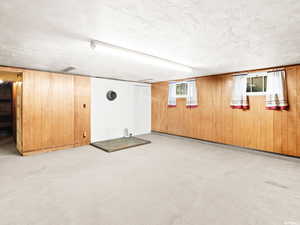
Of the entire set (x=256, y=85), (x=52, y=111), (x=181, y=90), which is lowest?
(x=52, y=111)

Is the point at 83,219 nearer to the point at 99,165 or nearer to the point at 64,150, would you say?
the point at 99,165

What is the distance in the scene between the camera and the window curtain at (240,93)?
14.0 feet

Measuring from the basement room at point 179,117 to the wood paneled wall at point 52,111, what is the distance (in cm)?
3

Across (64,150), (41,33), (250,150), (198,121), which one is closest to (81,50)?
(41,33)

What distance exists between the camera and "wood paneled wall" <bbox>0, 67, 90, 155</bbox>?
12.6 ft

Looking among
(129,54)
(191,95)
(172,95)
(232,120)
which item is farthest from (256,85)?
(129,54)

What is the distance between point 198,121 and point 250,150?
5.64 feet

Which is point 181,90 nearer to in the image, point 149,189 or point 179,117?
point 179,117

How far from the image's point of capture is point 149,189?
2.29 m

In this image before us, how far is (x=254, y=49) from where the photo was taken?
103 inches

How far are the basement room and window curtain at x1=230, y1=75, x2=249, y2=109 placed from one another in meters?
0.04

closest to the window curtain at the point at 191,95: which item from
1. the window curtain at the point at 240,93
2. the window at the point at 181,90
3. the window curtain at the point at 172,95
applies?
the window at the point at 181,90

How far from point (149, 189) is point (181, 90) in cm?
434

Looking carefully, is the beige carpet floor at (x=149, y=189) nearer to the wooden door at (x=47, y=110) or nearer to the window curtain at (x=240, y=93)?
the wooden door at (x=47, y=110)
